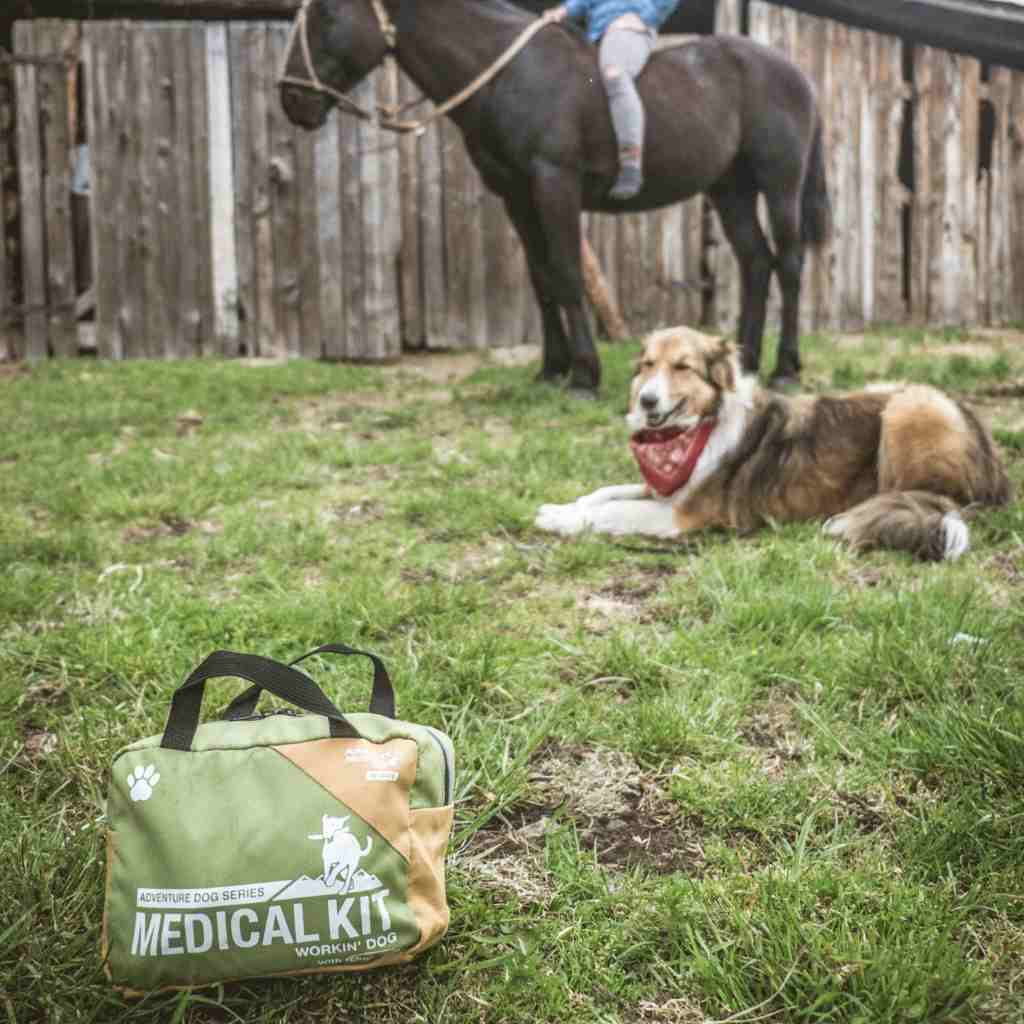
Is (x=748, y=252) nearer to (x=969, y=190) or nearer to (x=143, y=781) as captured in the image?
(x=969, y=190)

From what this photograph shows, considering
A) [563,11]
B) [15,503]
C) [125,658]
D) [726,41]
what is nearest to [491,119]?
[563,11]

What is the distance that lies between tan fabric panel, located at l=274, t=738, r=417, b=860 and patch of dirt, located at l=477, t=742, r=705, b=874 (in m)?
0.44

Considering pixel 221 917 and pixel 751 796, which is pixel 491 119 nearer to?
pixel 751 796

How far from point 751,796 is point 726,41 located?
6.70m

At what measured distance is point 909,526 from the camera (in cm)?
370

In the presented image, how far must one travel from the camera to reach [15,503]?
14.7 feet

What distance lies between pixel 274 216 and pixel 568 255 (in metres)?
3.87

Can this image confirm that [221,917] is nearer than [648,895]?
Yes

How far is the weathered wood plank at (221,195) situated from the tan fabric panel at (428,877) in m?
8.51

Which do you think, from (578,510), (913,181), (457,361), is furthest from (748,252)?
(913,181)

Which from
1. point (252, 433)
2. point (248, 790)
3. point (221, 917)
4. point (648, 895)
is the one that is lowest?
point (648, 895)

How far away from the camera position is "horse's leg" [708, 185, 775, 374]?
301 inches

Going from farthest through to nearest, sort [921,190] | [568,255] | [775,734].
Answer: [921,190] → [568,255] → [775,734]

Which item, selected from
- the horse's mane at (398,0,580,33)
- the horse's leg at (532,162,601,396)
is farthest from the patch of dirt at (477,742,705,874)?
the horse's mane at (398,0,580,33)
